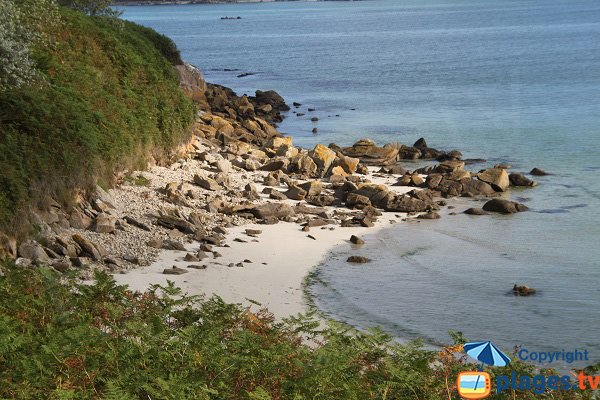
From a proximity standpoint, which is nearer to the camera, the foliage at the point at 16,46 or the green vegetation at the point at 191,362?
the green vegetation at the point at 191,362

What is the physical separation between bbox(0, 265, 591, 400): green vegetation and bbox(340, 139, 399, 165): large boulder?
23876 mm

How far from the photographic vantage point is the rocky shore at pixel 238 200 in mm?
20844

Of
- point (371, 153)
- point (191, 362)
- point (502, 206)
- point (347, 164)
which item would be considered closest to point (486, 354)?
point (191, 362)

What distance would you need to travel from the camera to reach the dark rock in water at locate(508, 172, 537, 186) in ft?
107

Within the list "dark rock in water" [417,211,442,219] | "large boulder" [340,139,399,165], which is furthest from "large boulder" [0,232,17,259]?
"large boulder" [340,139,399,165]

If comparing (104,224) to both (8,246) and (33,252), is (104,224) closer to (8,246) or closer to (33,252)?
(33,252)

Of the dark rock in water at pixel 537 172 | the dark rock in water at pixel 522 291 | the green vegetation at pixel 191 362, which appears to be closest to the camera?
the green vegetation at pixel 191 362

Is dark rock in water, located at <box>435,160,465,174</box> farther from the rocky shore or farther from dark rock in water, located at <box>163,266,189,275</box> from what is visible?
dark rock in water, located at <box>163,266,189,275</box>

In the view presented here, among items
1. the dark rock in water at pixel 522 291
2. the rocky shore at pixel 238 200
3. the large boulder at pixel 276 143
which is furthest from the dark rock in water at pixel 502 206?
the large boulder at pixel 276 143

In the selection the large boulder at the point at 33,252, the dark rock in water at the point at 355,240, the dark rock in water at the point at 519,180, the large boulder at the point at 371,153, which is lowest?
the large boulder at the point at 371,153

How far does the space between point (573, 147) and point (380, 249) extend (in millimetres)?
20231

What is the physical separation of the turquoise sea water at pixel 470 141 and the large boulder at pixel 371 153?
4451 mm

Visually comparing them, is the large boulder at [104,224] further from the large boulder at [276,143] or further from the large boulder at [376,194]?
the large boulder at [276,143]

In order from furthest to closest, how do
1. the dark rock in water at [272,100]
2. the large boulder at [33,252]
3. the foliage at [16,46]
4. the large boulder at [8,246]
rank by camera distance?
the dark rock in water at [272,100] < the foliage at [16,46] < the large boulder at [33,252] < the large boulder at [8,246]
